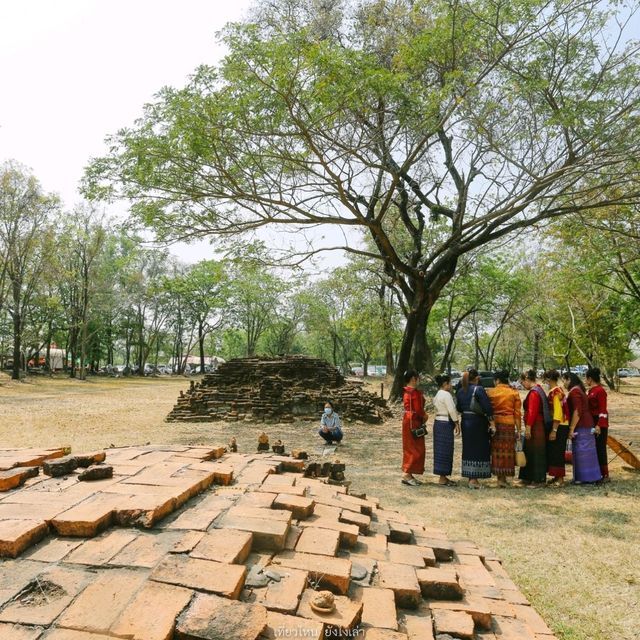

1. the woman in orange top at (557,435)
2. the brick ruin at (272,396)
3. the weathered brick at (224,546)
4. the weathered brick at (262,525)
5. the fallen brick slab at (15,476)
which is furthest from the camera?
the brick ruin at (272,396)

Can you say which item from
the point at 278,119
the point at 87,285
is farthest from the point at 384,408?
the point at 87,285

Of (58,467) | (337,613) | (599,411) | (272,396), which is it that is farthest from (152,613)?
(272,396)

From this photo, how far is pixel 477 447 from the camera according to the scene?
6820mm

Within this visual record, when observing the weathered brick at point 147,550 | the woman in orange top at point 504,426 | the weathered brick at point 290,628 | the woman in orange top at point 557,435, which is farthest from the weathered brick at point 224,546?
the woman in orange top at point 557,435

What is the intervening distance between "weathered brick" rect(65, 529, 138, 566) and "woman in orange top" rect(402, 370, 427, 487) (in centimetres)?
461

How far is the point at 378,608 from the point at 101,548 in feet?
4.59

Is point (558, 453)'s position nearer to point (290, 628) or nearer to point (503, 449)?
point (503, 449)

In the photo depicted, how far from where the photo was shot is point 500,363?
51625 millimetres

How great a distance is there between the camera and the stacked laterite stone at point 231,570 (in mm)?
2088

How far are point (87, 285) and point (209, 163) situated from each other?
2514cm

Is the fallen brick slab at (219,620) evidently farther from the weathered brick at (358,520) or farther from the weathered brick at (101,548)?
the weathered brick at (358,520)

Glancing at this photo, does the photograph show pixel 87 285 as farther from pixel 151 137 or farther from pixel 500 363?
pixel 500 363

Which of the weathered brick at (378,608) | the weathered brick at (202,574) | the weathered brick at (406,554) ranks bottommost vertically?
the weathered brick at (406,554)

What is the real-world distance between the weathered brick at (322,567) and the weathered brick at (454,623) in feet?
1.63
